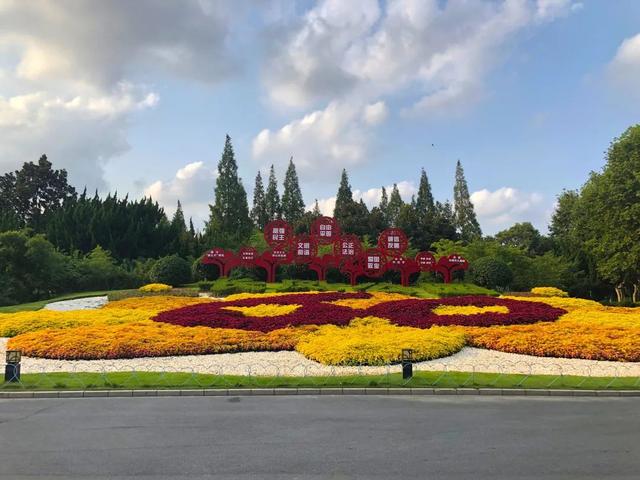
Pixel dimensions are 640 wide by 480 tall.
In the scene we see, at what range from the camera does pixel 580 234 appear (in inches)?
1465

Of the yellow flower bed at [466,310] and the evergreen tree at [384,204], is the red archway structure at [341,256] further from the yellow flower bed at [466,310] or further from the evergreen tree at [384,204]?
the evergreen tree at [384,204]

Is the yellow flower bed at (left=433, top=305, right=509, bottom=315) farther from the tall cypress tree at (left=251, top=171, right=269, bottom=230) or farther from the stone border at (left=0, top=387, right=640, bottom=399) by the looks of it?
the tall cypress tree at (left=251, top=171, right=269, bottom=230)

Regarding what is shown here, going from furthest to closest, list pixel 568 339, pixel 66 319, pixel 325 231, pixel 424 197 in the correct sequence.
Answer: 1. pixel 424 197
2. pixel 325 231
3. pixel 66 319
4. pixel 568 339

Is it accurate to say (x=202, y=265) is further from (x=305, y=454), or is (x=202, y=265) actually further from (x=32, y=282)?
(x=305, y=454)

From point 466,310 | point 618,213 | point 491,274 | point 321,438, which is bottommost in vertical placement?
point 321,438

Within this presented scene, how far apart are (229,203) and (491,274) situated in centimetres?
3265

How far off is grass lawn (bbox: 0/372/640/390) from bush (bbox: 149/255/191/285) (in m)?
18.9

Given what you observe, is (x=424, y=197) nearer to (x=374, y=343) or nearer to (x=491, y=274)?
(x=491, y=274)

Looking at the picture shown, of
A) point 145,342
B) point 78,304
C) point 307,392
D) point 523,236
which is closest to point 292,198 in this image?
point 523,236

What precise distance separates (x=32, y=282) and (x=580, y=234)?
112ft

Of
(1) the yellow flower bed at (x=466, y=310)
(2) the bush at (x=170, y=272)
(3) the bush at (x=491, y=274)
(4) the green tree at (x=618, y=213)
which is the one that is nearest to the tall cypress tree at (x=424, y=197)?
(4) the green tree at (x=618, y=213)

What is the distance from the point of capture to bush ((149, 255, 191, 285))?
28766 mm

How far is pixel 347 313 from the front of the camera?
52.9 ft

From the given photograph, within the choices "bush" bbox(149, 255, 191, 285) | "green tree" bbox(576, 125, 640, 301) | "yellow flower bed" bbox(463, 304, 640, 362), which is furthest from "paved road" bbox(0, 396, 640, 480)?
"green tree" bbox(576, 125, 640, 301)
